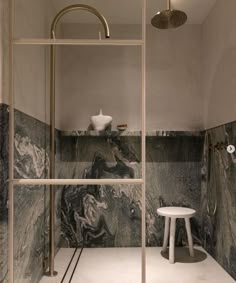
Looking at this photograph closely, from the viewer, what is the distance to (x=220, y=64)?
1993mm

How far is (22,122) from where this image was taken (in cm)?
139

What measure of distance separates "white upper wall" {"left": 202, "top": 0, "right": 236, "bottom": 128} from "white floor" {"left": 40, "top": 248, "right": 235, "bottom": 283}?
0.99 meters

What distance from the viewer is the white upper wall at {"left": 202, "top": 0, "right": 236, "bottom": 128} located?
1.81 meters

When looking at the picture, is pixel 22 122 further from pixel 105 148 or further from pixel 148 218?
pixel 148 218

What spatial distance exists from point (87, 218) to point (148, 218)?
50 centimetres

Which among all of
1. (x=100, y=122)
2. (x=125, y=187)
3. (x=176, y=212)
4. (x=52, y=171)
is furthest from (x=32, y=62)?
(x=176, y=212)

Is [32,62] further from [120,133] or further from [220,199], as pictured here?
[220,199]

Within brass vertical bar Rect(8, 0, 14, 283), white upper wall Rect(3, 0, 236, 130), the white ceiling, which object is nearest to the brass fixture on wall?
the white ceiling

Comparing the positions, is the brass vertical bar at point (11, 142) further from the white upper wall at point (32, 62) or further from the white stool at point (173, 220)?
the white stool at point (173, 220)

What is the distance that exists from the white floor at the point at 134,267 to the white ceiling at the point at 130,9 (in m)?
1.81

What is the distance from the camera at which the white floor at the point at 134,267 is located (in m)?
1.73

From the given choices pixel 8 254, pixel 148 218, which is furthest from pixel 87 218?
pixel 8 254

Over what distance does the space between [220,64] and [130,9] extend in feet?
2.63

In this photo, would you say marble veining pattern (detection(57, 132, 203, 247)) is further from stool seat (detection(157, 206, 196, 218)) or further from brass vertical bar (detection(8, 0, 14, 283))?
brass vertical bar (detection(8, 0, 14, 283))
